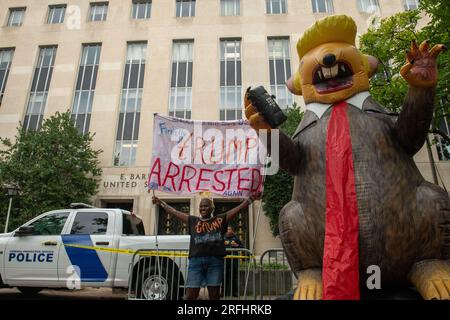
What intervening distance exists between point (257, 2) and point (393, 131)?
1949 cm

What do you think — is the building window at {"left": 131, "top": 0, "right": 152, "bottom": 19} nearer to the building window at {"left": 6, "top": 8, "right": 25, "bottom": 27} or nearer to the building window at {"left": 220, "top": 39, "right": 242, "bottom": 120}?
the building window at {"left": 220, "top": 39, "right": 242, "bottom": 120}

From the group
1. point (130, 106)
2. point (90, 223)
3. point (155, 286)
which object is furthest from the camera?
point (130, 106)

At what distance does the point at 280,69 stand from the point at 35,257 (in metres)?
15.2

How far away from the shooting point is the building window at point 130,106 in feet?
53.8

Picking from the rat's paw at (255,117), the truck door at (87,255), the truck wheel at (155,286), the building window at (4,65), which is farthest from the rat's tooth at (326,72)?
→ the building window at (4,65)

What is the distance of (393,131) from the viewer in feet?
7.50

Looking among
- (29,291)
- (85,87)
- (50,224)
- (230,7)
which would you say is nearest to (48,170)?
(85,87)

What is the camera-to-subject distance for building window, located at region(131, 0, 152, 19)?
1981 centimetres

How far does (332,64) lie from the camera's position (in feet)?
8.01

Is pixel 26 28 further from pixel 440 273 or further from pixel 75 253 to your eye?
pixel 440 273

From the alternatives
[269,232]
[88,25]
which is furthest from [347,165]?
[88,25]

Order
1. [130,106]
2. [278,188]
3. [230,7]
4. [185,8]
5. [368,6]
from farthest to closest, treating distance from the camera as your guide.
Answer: [185,8] → [230,7] → [368,6] → [130,106] → [278,188]

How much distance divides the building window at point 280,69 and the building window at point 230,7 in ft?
10.1

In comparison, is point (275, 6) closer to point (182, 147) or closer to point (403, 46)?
point (403, 46)
